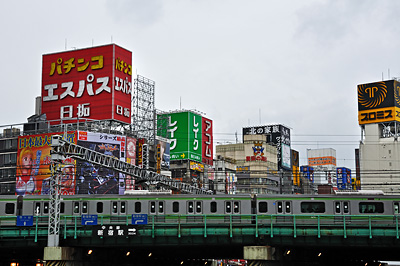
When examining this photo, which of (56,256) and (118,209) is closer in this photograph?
(56,256)

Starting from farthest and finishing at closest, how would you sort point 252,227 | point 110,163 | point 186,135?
1. point 186,135
2. point 110,163
3. point 252,227

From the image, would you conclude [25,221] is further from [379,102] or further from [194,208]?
[379,102]

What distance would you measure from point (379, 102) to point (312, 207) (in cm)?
10713

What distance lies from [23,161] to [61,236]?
54.1 m

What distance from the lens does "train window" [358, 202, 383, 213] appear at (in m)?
48.6

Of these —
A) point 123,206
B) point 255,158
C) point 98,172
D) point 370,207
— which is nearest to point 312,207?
point 370,207

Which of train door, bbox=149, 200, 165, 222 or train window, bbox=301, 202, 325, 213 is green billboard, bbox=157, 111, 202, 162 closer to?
train door, bbox=149, 200, 165, 222

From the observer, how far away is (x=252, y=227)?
44.6m

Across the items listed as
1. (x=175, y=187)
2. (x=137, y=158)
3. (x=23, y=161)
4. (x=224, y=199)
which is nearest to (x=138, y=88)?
(x=137, y=158)

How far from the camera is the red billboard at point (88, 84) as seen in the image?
9500 centimetres

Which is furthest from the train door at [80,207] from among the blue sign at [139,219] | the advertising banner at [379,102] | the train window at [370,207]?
the advertising banner at [379,102]

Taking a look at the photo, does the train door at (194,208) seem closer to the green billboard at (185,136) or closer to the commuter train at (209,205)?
the commuter train at (209,205)

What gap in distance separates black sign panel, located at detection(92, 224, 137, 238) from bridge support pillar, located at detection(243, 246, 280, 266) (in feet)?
27.8

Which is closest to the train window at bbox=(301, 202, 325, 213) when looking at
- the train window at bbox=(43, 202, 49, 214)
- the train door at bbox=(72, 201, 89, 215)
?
the train door at bbox=(72, 201, 89, 215)
